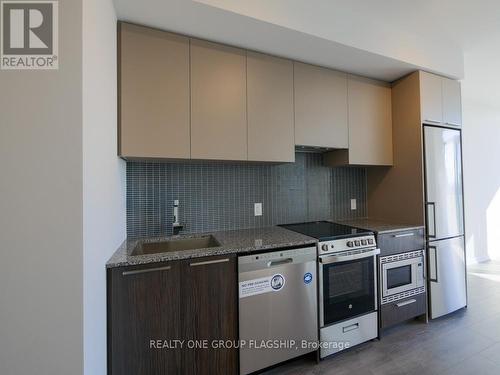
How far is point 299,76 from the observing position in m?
2.14

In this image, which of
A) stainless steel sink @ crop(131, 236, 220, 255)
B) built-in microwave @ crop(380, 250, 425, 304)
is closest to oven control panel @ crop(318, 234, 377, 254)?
built-in microwave @ crop(380, 250, 425, 304)

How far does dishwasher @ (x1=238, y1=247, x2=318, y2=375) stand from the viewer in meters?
1.57

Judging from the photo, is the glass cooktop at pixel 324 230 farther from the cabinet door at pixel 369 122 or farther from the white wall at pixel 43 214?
the white wall at pixel 43 214

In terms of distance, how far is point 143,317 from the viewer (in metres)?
1.33

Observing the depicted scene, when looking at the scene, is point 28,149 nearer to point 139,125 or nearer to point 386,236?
point 139,125

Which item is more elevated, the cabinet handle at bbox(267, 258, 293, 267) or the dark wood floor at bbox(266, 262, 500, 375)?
the cabinet handle at bbox(267, 258, 293, 267)

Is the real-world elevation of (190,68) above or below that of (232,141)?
above

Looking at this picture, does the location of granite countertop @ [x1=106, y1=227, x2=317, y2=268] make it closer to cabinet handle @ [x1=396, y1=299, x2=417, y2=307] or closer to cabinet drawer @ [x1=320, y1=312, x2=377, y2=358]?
cabinet drawer @ [x1=320, y1=312, x2=377, y2=358]

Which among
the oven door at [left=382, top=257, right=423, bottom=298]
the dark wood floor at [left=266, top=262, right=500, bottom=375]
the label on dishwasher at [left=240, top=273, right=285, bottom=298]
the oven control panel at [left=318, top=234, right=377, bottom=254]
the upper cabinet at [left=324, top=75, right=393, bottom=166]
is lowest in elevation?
the dark wood floor at [left=266, top=262, right=500, bottom=375]

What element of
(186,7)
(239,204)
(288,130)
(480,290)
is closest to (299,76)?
(288,130)

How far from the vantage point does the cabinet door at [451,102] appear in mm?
2494

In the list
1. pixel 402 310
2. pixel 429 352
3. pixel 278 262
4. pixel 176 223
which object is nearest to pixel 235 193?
pixel 176 223

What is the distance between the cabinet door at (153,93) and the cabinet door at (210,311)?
837 mm

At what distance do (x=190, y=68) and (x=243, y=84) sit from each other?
0.43 m
